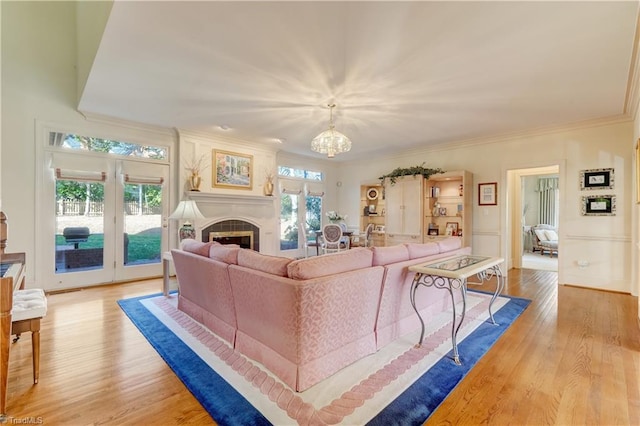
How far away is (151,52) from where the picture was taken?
2.76 m

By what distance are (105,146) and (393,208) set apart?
5.70 m

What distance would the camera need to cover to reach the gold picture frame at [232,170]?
19.0 ft

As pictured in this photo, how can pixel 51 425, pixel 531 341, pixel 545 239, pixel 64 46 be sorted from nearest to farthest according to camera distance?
1. pixel 51 425
2. pixel 531 341
3. pixel 64 46
4. pixel 545 239

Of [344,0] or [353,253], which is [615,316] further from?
[344,0]

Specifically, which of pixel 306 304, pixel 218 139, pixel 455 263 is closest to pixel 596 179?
pixel 455 263

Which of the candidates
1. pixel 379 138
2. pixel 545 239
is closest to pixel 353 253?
pixel 379 138

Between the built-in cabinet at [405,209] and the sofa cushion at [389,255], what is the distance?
357cm

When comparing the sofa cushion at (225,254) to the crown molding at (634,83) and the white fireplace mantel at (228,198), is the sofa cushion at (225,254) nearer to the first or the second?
the white fireplace mantel at (228,198)

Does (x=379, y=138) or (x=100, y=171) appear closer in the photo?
(x=100, y=171)

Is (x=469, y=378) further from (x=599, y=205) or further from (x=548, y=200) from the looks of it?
(x=548, y=200)

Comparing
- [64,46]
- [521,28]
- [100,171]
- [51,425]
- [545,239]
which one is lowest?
[51,425]

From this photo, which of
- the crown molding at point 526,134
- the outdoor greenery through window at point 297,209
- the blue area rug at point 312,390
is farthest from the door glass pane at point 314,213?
the blue area rug at point 312,390

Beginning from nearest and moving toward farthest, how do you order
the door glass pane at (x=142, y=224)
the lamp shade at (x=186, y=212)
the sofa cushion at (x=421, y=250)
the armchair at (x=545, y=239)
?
the sofa cushion at (x=421, y=250) → the lamp shade at (x=186, y=212) → the door glass pane at (x=142, y=224) → the armchair at (x=545, y=239)

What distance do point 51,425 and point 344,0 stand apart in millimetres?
3271
